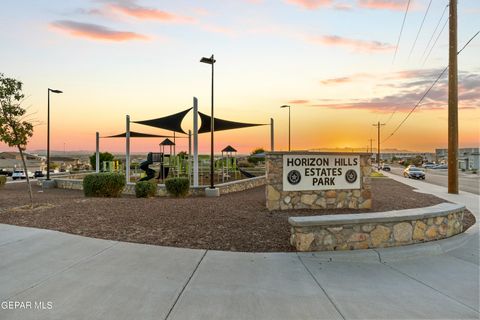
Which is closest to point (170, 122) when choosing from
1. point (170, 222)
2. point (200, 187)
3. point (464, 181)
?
point (200, 187)

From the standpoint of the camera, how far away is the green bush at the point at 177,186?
13.3 meters

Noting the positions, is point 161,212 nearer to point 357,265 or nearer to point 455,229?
point 357,265

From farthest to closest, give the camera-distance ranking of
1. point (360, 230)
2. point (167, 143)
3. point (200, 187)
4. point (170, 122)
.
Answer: point (167, 143) → point (170, 122) → point (200, 187) → point (360, 230)

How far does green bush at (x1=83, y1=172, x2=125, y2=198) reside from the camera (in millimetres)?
12000

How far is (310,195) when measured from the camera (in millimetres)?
9039

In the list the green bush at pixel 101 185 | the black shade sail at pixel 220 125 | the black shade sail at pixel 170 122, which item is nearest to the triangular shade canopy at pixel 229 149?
the black shade sail at pixel 220 125

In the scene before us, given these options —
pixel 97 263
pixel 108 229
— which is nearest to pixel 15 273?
pixel 97 263

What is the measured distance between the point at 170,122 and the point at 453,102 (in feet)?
46.8

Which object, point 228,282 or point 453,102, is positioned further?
point 453,102

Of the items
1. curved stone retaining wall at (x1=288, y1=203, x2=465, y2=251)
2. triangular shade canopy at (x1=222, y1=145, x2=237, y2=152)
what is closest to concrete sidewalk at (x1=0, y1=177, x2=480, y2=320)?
curved stone retaining wall at (x1=288, y1=203, x2=465, y2=251)

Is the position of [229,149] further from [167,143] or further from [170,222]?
[170,222]

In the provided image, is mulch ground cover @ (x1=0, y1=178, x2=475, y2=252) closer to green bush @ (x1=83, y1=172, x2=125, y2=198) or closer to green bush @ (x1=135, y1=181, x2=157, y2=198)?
green bush @ (x1=83, y1=172, x2=125, y2=198)

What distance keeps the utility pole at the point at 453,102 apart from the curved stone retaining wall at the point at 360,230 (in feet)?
39.0

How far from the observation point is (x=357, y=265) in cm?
504
